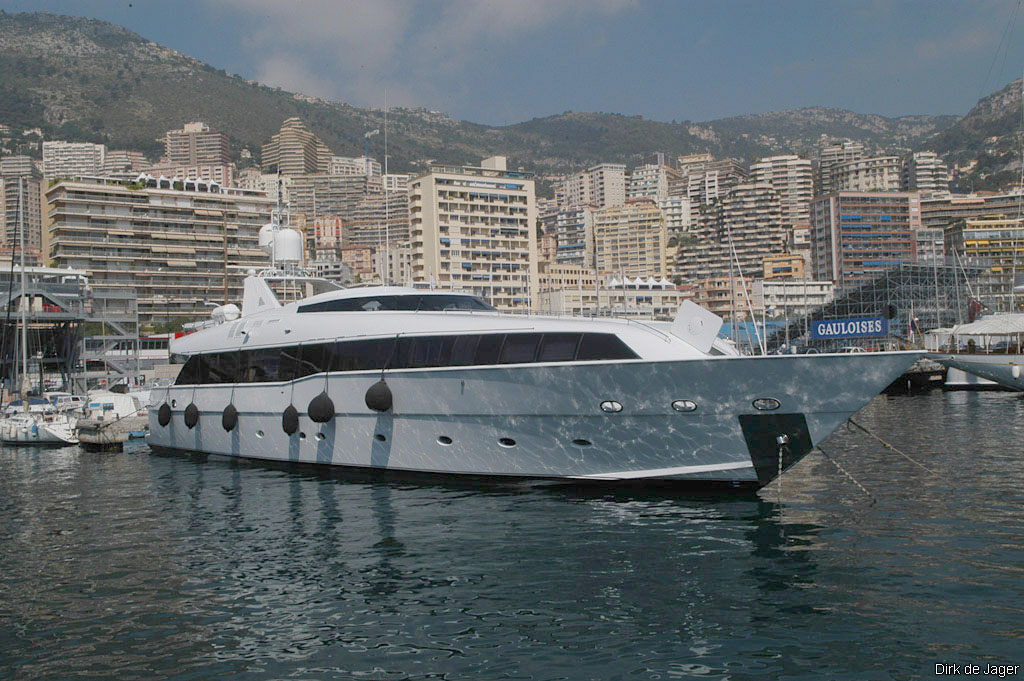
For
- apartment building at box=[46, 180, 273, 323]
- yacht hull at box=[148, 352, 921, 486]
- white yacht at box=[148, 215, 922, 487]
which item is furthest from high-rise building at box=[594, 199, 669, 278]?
yacht hull at box=[148, 352, 921, 486]

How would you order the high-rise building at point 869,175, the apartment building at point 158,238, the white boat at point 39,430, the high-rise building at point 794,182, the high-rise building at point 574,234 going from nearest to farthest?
1. the white boat at point 39,430
2. the apartment building at point 158,238
3. the high-rise building at point 574,234
4. the high-rise building at point 869,175
5. the high-rise building at point 794,182

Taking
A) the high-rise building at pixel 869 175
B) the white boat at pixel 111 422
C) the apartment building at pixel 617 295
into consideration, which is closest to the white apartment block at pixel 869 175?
the high-rise building at pixel 869 175

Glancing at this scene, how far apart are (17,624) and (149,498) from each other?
8.03 meters

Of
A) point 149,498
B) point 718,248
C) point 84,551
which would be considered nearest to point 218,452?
point 149,498

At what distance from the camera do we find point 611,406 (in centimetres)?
1364

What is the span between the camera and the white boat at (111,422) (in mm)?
27359

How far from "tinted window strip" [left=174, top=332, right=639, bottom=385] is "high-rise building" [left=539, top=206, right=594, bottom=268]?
5627 inches

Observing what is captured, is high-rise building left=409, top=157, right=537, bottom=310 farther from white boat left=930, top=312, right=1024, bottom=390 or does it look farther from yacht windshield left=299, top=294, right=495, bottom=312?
yacht windshield left=299, top=294, right=495, bottom=312

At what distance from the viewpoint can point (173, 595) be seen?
9719 millimetres

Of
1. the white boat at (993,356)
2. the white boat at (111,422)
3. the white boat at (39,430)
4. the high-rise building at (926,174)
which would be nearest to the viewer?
the white boat at (111,422)

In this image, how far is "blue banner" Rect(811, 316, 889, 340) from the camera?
5803cm

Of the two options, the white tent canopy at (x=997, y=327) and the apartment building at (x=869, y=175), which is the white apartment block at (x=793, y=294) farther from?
the apartment building at (x=869, y=175)

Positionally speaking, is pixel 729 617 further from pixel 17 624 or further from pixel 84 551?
pixel 84 551

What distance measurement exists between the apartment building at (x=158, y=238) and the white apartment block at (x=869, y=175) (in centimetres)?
13151
